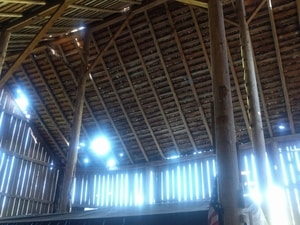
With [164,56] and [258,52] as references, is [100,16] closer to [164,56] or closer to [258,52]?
[164,56]

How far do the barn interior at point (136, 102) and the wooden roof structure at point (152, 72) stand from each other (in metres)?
0.04

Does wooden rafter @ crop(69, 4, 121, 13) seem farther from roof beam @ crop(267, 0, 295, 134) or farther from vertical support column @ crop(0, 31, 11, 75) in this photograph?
roof beam @ crop(267, 0, 295, 134)

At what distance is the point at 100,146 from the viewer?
42.0ft

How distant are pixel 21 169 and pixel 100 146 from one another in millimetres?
2987

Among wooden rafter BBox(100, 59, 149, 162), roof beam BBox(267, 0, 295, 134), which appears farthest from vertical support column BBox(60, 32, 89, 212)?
roof beam BBox(267, 0, 295, 134)

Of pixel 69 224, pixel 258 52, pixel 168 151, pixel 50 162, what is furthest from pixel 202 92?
pixel 50 162

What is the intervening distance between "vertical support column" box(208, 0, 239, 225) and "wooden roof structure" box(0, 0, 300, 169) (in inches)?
160

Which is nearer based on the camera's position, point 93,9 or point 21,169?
point 93,9

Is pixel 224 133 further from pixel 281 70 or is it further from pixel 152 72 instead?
pixel 152 72

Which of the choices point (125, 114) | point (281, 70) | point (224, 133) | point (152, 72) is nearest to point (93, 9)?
point (152, 72)

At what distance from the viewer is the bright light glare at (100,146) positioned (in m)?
12.6

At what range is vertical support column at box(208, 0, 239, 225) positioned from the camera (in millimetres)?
3482

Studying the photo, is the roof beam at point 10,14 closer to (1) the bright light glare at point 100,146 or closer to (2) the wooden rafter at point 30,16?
(2) the wooden rafter at point 30,16

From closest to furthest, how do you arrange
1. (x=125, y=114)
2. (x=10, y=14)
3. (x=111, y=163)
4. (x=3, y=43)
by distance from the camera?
(x=10, y=14) → (x=3, y=43) → (x=125, y=114) → (x=111, y=163)
